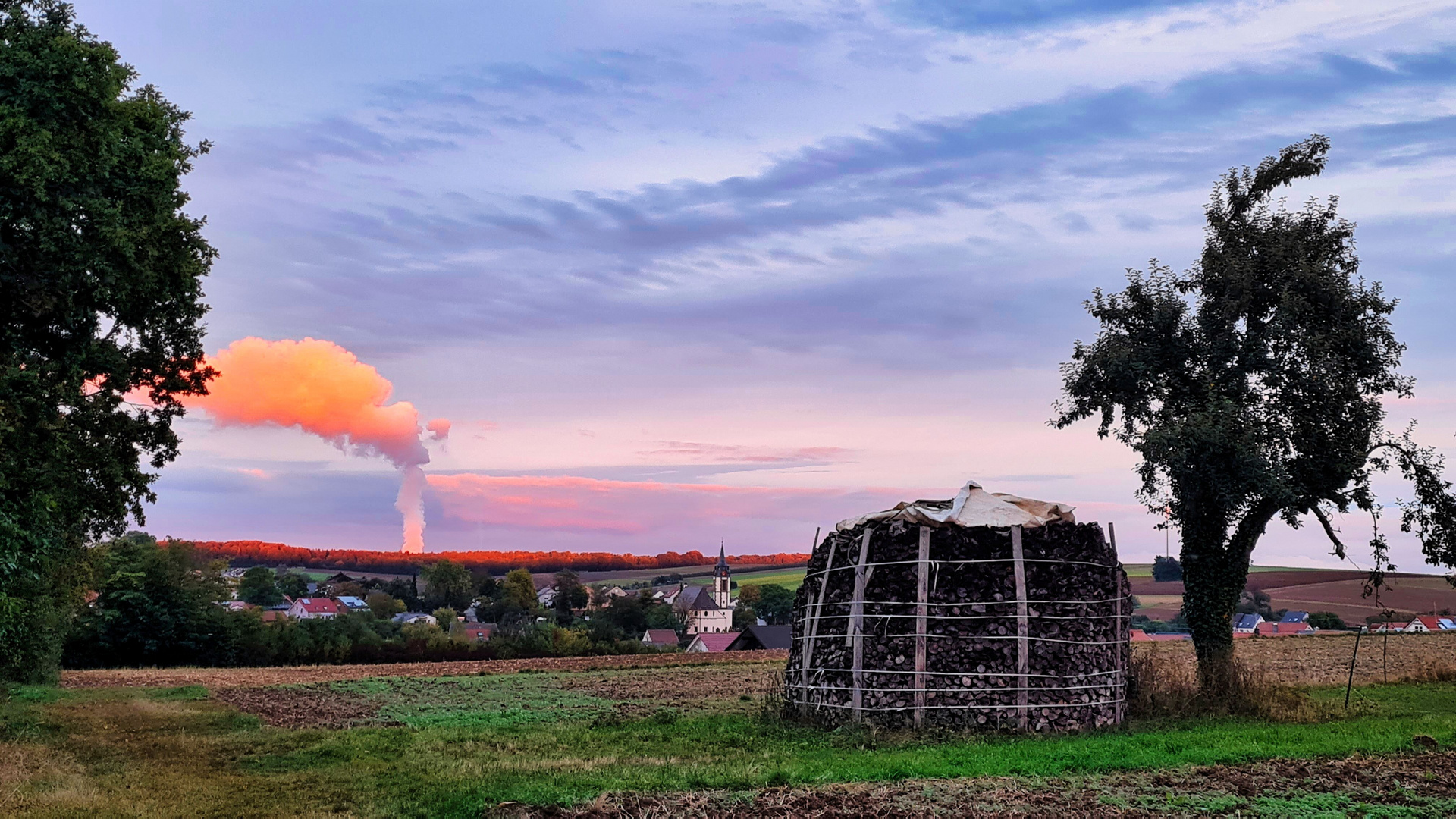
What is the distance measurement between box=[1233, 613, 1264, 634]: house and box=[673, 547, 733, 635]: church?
48656 mm

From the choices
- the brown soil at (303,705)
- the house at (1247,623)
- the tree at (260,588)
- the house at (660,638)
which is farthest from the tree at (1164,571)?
the tree at (260,588)

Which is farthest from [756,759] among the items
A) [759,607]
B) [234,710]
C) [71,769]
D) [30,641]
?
[759,607]

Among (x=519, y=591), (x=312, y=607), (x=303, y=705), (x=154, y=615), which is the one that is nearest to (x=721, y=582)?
(x=519, y=591)

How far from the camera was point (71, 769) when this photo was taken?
15445 mm

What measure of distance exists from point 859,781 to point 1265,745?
6.51 m

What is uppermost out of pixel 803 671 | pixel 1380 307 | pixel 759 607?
pixel 1380 307

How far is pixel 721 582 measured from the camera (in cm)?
11050

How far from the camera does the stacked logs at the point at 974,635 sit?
18.7 m

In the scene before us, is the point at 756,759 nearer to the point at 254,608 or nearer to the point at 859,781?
the point at 859,781

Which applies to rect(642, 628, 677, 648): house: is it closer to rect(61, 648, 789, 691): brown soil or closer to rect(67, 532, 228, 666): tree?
rect(61, 648, 789, 691): brown soil

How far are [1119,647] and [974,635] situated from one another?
11.2ft

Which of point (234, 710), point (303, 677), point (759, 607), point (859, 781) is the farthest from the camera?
point (759, 607)

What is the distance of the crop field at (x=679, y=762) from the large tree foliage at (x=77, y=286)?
4220mm

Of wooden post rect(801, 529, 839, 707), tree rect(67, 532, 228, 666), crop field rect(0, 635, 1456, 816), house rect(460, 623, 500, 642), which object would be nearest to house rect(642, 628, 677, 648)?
house rect(460, 623, 500, 642)
